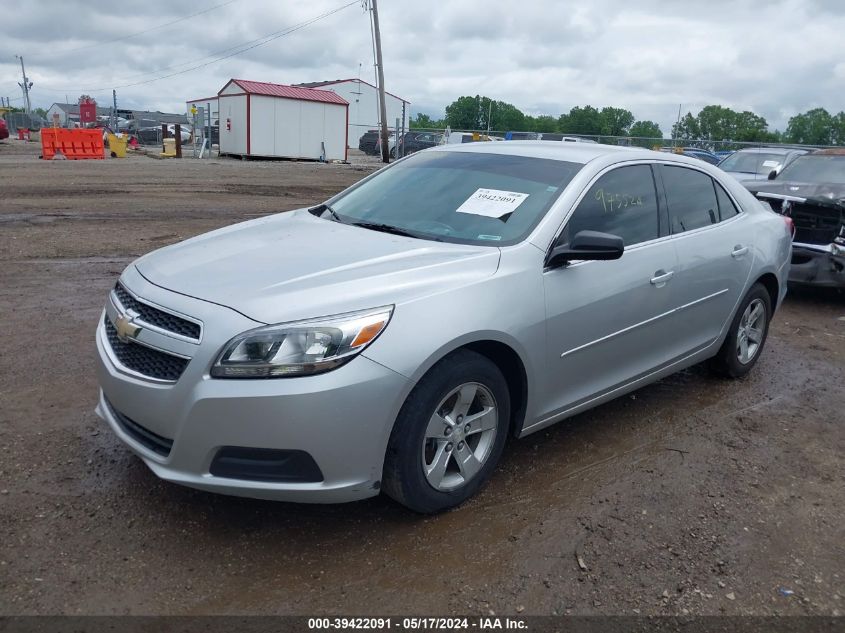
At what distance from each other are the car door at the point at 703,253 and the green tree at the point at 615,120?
5162 cm

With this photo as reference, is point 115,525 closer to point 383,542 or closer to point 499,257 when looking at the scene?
point 383,542

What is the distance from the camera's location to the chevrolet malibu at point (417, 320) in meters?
2.87

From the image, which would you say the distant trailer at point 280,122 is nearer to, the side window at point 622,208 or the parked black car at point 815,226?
the parked black car at point 815,226

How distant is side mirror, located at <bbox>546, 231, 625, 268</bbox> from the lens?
357cm

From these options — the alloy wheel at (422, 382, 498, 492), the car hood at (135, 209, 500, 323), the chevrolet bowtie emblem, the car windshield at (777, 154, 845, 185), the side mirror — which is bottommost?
the alloy wheel at (422, 382, 498, 492)

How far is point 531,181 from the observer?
4.11m

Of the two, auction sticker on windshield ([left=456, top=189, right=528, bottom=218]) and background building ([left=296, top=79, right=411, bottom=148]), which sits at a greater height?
background building ([left=296, top=79, right=411, bottom=148])

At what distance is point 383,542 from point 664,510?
1.40 meters

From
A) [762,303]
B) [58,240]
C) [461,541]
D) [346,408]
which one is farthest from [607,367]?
[58,240]

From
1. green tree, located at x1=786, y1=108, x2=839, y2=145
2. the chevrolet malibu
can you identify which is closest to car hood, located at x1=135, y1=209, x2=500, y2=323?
the chevrolet malibu

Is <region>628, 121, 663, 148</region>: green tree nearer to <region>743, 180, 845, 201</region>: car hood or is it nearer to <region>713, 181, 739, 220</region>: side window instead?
<region>743, 180, 845, 201</region>: car hood

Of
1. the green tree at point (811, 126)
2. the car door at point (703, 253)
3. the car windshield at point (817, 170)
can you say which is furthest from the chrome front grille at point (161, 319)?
the green tree at point (811, 126)

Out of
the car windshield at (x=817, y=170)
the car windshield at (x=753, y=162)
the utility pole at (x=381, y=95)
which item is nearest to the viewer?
Result: the car windshield at (x=817, y=170)

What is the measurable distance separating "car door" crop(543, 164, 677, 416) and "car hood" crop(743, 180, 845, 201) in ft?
15.5
